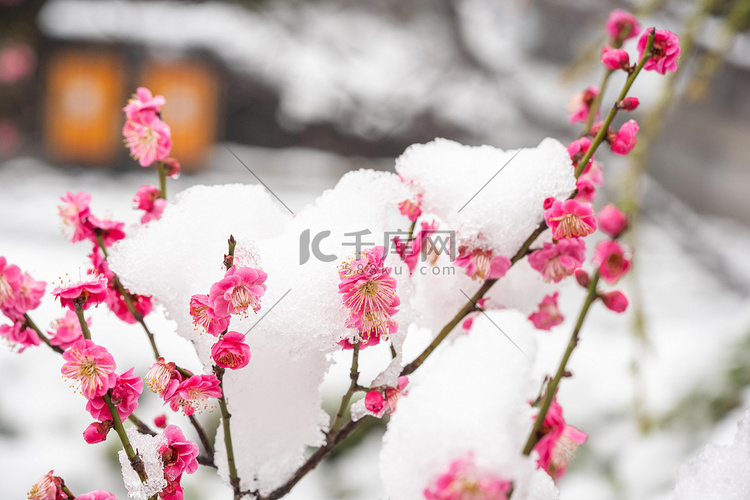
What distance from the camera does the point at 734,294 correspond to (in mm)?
1706

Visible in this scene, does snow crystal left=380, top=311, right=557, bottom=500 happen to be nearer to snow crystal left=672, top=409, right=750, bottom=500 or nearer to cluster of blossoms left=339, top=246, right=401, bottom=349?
cluster of blossoms left=339, top=246, right=401, bottom=349

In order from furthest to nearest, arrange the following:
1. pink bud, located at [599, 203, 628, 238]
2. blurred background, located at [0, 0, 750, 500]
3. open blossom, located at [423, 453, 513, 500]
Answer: blurred background, located at [0, 0, 750, 500] < pink bud, located at [599, 203, 628, 238] < open blossom, located at [423, 453, 513, 500]

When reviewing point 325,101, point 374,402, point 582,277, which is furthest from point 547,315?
point 325,101

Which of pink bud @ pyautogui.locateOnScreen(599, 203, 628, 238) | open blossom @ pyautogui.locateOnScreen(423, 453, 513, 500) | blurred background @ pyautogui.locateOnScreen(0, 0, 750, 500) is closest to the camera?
open blossom @ pyautogui.locateOnScreen(423, 453, 513, 500)

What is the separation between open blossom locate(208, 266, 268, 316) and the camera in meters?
0.26

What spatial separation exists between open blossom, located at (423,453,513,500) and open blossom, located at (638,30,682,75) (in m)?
0.26

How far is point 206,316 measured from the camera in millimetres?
280

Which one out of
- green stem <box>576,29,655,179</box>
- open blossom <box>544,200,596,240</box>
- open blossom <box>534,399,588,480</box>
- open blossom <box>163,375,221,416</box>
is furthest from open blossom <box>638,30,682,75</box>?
A: open blossom <box>163,375,221,416</box>

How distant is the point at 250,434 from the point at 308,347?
4.0 inches

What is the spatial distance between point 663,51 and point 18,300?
42 centimetres

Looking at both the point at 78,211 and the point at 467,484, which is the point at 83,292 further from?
the point at 467,484

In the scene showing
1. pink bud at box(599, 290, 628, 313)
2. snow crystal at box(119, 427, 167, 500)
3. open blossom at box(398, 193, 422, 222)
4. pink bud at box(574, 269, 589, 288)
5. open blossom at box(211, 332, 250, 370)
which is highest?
open blossom at box(398, 193, 422, 222)

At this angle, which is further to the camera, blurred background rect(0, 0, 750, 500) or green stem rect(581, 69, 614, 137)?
blurred background rect(0, 0, 750, 500)

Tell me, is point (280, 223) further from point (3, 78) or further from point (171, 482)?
point (3, 78)
